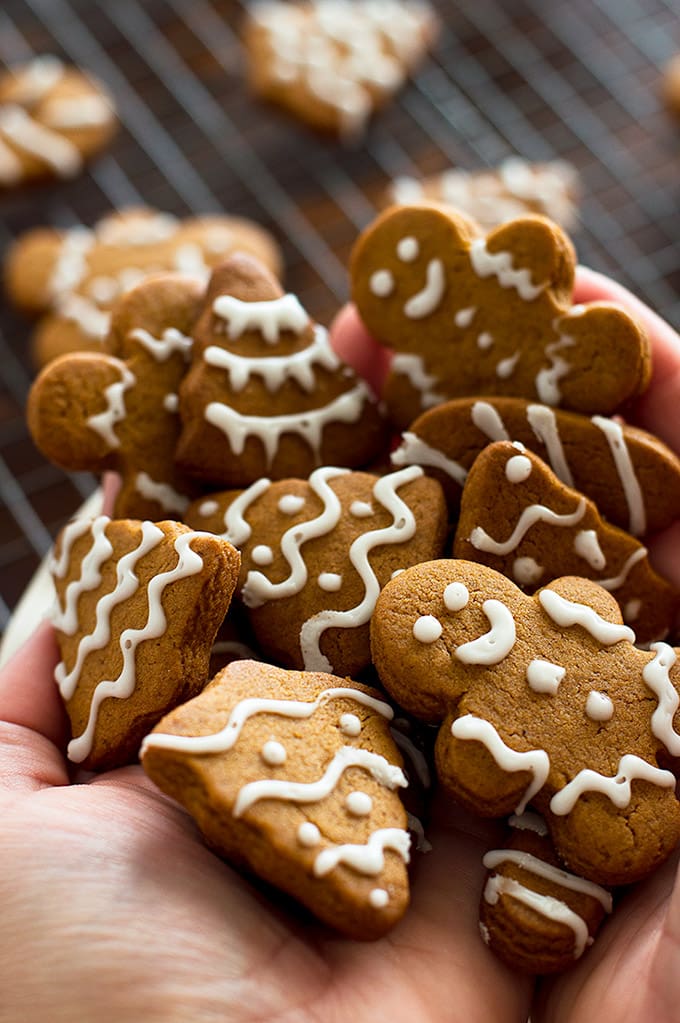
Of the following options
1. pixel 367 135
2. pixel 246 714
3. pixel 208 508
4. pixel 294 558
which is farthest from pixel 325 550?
pixel 367 135

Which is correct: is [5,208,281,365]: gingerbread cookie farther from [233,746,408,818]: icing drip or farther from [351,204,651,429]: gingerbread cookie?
[233,746,408,818]: icing drip

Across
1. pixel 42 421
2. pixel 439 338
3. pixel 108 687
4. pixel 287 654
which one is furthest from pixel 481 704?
pixel 42 421

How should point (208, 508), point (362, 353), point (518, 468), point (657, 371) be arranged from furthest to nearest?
1. point (362, 353)
2. point (657, 371)
3. point (208, 508)
4. point (518, 468)

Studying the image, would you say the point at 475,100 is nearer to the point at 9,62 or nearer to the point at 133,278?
the point at 133,278

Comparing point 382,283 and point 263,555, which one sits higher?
point 382,283

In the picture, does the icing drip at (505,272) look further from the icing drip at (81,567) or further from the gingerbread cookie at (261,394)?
the icing drip at (81,567)

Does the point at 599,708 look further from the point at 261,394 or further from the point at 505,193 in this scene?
the point at 505,193
